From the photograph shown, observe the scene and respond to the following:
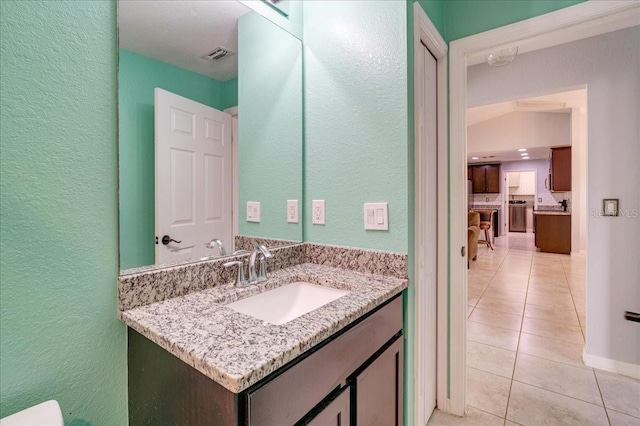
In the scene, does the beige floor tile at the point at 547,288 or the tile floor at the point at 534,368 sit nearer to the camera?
the tile floor at the point at 534,368

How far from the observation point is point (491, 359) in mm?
2270

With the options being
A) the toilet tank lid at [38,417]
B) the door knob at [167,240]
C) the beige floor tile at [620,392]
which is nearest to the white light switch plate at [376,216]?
the door knob at [167,240]

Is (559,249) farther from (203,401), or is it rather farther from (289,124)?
(203,401)

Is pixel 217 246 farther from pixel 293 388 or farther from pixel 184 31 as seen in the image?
pixel 184 31

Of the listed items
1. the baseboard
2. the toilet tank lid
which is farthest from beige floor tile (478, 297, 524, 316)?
the toilet tank lid

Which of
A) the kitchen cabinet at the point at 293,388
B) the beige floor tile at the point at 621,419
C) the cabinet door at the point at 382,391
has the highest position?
the kitchen cabinet at the point at 293,388

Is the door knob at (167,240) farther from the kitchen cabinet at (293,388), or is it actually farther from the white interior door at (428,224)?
the white interior door at (428,224)

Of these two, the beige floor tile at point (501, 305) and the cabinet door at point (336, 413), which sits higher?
the cabinet door at point (336, 413)

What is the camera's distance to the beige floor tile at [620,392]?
1731 millimetres

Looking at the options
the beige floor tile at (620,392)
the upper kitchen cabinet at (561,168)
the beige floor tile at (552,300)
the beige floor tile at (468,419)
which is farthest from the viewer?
the upper kitchen cabinet at (561,168)

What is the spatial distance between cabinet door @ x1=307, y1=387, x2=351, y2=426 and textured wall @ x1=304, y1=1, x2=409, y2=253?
631 mm

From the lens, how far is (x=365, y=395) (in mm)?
978

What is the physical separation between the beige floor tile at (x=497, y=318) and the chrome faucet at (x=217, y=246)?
2781mm

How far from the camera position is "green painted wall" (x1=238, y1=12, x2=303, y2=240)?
4.67 feet
